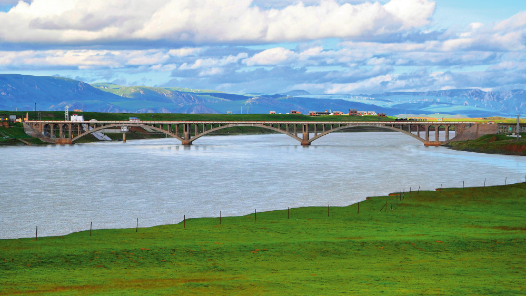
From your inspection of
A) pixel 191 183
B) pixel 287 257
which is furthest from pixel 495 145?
pixel 287 257

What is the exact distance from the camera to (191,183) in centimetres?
8362

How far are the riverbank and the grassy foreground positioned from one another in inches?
3867

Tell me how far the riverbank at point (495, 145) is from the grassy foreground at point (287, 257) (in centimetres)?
9823

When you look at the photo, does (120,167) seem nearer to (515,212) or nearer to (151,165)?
(151,165)

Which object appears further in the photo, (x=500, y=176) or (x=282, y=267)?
(x=500, y=176)

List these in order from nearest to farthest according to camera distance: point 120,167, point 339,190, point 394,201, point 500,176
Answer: point 394,201
point 339,190
point 500,176
point 120,167

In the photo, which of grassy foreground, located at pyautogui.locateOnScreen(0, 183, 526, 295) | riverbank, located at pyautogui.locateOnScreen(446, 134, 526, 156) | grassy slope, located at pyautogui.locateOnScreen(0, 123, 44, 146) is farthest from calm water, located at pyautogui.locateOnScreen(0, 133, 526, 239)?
grassy slope, located at pyautogui.locateOnScreen(0, 123, 44, 146)

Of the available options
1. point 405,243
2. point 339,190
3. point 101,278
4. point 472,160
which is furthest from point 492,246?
point 472,160

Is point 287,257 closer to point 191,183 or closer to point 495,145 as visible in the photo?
point 191,183

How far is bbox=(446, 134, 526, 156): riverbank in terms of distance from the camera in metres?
141

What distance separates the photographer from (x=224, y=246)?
37.2 meters

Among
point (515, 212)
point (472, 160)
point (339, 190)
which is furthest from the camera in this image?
point (472, 160)

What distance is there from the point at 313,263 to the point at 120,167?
8246cm

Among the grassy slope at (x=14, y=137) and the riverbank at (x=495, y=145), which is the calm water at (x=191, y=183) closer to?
the riverbank at (x=495, y=145)
